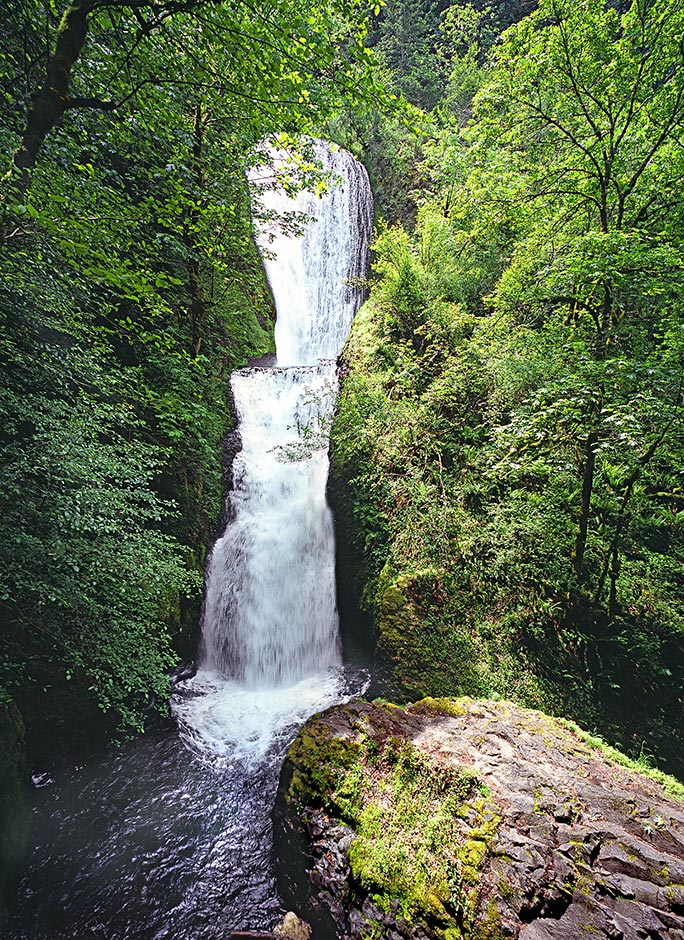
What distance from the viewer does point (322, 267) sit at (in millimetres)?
13656

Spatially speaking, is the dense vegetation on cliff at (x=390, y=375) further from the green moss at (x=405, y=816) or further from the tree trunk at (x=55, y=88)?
the green moss at (x=405, y=816)

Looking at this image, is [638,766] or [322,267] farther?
[322,267]

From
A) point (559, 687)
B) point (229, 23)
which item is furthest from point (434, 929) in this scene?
point (229, 23)

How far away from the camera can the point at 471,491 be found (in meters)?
5.75

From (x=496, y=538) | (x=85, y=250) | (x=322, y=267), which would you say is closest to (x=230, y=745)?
(x=496, y=538)

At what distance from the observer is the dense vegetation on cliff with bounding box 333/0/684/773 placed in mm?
3844

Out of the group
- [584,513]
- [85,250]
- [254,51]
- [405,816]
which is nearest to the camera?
[254,51]

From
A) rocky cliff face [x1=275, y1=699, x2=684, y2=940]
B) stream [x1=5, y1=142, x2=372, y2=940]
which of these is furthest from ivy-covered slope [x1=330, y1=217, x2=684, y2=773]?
rocky cliff face [x1=275, y1=699, x2=684, y2=940]

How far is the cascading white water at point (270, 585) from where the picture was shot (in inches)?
218

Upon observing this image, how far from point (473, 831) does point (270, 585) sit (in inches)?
195

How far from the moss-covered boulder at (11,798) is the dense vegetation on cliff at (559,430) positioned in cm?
395

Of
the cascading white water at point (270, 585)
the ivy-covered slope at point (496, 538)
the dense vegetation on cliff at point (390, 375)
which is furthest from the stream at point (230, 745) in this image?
the ivy-covered slope at point (496, 538)

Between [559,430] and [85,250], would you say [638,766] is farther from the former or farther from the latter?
[85,250]

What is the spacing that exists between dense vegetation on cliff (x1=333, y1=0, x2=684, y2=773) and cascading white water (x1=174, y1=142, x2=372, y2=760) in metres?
1.20
